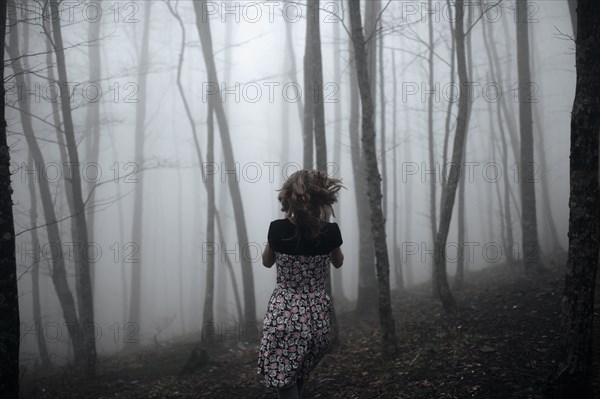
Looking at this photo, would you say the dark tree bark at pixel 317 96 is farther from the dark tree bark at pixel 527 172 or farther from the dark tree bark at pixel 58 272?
the dark tree bark at pixel 58 272

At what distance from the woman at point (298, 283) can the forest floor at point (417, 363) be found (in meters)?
2.08

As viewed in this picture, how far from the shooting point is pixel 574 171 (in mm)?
3574

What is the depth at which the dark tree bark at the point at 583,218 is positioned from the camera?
3.49m

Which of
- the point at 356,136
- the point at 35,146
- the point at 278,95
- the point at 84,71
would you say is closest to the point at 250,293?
the point at 356,136

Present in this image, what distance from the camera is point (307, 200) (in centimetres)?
312

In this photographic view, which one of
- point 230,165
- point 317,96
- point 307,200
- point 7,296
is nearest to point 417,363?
point 307,200

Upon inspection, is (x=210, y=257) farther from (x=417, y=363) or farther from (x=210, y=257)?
(x=417, y=363)

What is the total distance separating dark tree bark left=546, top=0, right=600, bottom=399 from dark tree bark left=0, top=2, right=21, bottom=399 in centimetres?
601

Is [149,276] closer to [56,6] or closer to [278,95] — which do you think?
[278,95]

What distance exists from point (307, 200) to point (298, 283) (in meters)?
0.75

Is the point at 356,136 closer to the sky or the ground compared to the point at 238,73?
closer to the ground

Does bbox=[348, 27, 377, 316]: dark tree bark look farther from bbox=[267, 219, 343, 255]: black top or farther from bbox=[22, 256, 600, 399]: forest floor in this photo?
bbox=[267, 219, 343, 255]: black top

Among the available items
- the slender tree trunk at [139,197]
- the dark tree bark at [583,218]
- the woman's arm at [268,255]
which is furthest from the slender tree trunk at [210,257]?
the dark tree bark at [583,218]

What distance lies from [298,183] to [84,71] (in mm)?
20799
